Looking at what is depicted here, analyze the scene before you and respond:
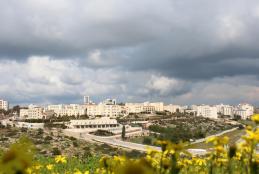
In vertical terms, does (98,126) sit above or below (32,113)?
below

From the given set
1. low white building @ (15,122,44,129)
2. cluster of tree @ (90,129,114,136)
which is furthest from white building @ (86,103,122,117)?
low white building @ (15,122,44,129)

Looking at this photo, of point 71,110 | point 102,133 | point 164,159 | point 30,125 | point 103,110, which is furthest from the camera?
point 71,110

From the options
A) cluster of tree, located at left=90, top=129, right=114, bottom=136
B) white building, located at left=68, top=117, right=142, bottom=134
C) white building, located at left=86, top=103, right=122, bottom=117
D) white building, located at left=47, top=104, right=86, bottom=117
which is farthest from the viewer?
white building, located at left=47, top=104, right=86, bottom=117

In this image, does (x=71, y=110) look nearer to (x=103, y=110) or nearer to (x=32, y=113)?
(x=103, y=110)

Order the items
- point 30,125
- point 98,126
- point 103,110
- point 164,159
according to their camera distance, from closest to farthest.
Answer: point 164,159 < point 30,125 < point 98,126 < point 103,110

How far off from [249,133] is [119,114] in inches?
7401

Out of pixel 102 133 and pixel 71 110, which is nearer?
pixel 102 133

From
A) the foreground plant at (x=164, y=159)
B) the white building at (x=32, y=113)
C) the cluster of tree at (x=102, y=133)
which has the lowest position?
the cluster of tree at (x=102, y=133)

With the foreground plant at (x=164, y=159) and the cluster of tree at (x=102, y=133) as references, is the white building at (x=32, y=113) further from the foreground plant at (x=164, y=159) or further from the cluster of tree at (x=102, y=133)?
the foreground plant at (x=164, y=159)

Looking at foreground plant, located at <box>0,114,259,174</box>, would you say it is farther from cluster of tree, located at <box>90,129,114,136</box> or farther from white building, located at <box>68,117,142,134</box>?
white building, located at <box>68,117,142,134</box>

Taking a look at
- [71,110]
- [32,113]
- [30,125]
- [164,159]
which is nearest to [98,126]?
[30,125]

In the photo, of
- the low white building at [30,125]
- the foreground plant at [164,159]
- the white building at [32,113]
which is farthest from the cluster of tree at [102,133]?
the foreground plant at [164,159]

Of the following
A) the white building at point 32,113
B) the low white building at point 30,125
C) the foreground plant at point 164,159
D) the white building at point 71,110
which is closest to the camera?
the foreground plant at point 164,159

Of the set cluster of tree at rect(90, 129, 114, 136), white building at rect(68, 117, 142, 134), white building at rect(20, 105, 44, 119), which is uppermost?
white building at rect(20, 105, 44, 119)
